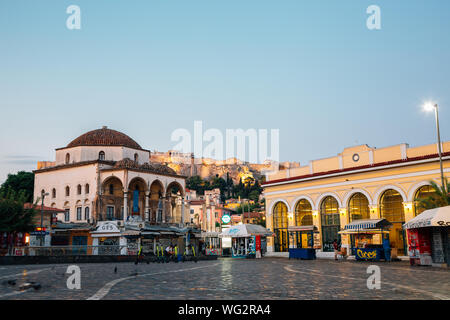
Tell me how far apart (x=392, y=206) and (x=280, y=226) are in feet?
36.8

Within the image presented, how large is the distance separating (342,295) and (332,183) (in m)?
26.8

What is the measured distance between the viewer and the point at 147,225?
159 feet

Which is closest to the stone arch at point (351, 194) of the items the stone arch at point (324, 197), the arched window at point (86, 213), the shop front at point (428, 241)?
the stone arch at point (324, 197)

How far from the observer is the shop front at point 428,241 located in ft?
66.3

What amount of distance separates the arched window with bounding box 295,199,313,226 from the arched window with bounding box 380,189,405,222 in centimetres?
708

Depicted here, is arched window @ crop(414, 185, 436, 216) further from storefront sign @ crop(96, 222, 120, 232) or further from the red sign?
storefront sign @ crop(96, 222, 120, 232)

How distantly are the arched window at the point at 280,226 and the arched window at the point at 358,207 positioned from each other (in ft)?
23.1

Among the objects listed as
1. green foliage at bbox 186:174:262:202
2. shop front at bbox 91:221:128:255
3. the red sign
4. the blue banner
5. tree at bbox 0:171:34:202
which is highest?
green foliage at bbox 186:174:262:202

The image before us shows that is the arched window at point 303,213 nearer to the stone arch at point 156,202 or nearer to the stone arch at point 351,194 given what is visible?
the stone arch at point 351,194

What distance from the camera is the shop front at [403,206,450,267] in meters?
20.2

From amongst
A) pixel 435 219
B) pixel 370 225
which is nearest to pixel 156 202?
pixel 370 225

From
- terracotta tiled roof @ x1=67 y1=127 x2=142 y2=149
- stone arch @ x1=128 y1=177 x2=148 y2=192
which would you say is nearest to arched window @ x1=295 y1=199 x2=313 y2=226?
stone arch @ x1=128 y1=177 x2=148 y2=192
